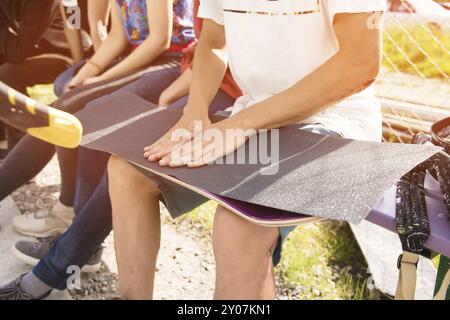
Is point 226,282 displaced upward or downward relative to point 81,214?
upward

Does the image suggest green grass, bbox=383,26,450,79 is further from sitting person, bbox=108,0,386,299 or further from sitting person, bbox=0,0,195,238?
sitting person, bbox=108,0,386,299

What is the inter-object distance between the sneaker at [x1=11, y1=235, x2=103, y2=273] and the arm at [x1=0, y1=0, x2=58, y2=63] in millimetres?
952

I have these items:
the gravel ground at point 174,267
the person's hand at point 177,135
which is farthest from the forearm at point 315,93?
the gravel ground at point 174,267

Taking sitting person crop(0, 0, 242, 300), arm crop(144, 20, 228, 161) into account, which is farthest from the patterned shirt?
arm crop(144, 20, 228, 161)

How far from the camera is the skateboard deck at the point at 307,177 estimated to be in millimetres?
876

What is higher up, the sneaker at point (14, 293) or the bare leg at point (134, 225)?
the bare leg at point (134, 225)

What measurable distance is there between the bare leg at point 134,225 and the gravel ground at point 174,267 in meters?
0.53

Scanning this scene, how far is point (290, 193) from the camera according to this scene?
3.03 ft

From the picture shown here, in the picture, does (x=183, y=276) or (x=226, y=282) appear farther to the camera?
Result: (x=183, y=276)

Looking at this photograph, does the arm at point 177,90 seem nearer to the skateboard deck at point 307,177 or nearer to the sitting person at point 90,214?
the sitting person at point 90,214

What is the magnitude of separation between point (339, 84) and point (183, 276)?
3.48 feet

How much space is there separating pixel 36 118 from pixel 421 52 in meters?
2.84

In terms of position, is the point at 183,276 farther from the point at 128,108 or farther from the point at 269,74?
the point at 269,74

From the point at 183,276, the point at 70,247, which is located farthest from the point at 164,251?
the point at 70,247
